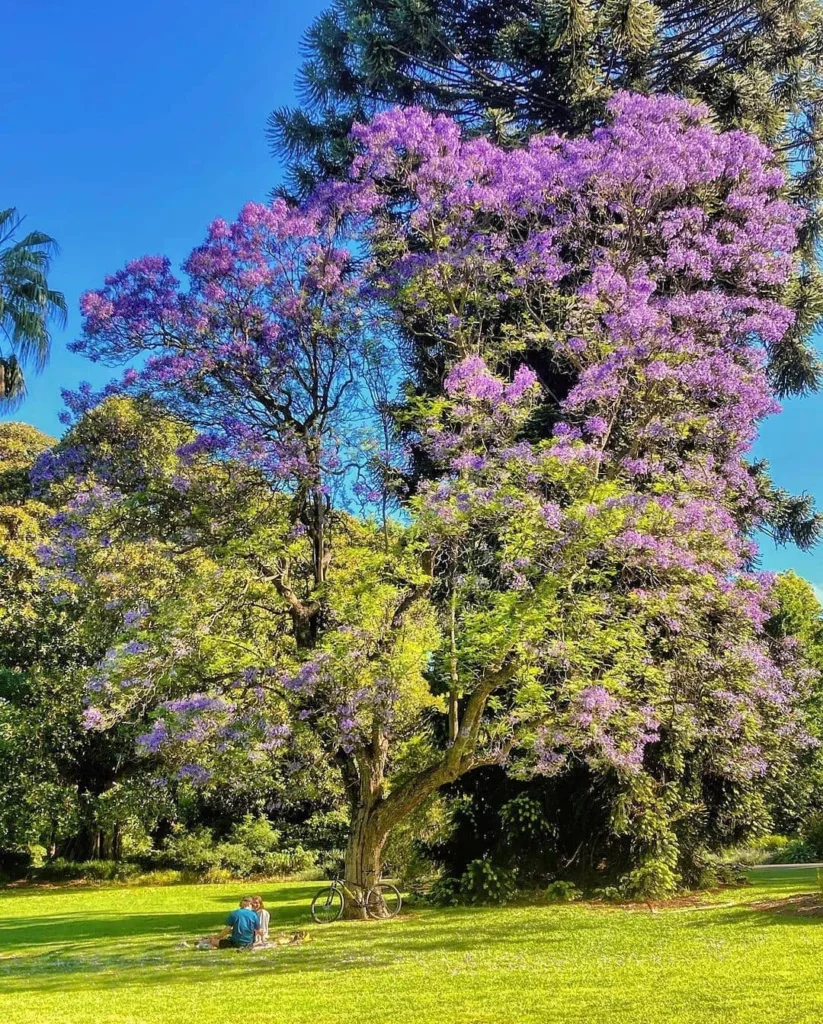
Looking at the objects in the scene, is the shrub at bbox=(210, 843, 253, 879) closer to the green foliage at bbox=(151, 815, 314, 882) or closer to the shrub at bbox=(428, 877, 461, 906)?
the green foliage at bbox=(151, 815, 314, 882)

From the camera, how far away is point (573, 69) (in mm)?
15398

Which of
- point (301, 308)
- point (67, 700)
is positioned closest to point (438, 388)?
point (301, 308)

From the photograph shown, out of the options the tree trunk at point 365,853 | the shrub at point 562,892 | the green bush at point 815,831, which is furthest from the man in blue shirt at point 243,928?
the green bush at point 815,831

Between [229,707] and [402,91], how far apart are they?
13.3 meters

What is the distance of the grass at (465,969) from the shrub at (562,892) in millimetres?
947

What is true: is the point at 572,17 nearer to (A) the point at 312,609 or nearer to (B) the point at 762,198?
(B) the point at 762,198

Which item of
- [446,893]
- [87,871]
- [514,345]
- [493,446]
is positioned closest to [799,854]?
[446,893]

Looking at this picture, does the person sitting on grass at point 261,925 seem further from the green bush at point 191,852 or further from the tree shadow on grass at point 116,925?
the green bush at point 191,852

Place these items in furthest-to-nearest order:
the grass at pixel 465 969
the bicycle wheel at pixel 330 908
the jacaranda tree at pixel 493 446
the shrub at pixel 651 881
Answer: the shrub at pixel 651 881, the bicycle wheel at pixel 330 908, the jacaranda tree at pixel 493 446, the grass at pixel 465 969

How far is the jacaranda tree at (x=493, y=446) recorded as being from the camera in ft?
35.5

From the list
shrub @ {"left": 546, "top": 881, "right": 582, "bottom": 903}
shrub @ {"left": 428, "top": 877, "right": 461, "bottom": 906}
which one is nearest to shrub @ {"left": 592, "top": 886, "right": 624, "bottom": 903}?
shrub @ {"left": 546, "top": 881, "right": 582, "bottom": 903}

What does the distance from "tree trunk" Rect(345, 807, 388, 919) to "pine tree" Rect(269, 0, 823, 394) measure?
1172cm

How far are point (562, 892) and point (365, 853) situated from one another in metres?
3.62

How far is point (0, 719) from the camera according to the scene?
2197 cm
